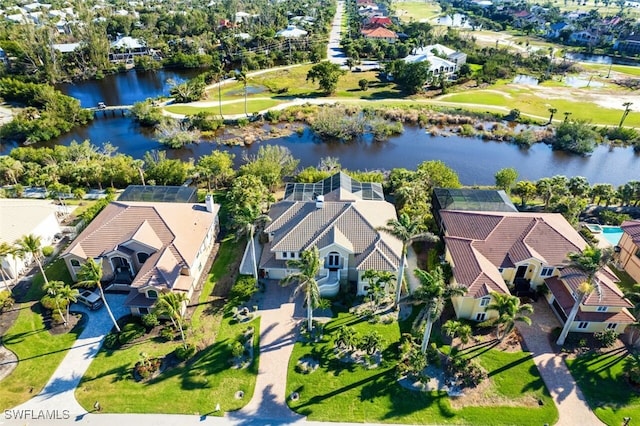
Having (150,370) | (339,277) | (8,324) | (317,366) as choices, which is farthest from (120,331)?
(339,277)

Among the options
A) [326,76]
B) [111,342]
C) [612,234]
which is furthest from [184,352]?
[326,76]

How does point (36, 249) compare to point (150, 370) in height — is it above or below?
above

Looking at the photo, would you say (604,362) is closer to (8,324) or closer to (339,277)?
(339,277)

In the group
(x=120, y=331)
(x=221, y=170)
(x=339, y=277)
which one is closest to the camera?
(x=120, y=331)

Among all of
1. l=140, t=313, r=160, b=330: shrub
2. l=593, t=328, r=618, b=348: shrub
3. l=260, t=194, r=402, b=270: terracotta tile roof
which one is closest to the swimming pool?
l=593, t=328, r=618, b=348: shrub

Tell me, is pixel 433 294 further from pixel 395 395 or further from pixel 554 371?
pixel 554 371
